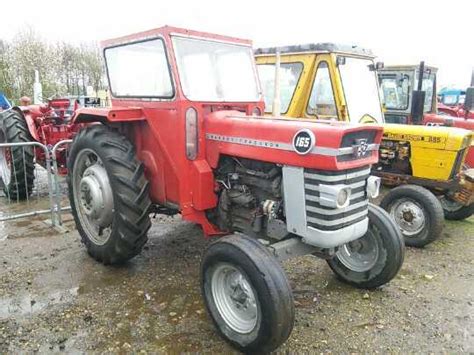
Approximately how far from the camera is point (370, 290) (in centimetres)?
360

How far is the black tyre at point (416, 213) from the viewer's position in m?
4.60

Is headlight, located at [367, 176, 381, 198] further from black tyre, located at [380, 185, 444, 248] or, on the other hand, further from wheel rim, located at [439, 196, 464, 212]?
wheel rim, located at [439, 196, 464, 212]

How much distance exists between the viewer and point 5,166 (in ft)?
21.5

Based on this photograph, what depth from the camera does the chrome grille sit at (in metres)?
2.75

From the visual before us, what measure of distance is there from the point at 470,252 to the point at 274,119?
9.71ft

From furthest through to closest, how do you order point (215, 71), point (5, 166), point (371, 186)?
1. point (5, 166)
2. point (215, 71)
3. point (371, 186)

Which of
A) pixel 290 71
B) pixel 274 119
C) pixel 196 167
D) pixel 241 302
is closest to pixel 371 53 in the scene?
pixel 290 71

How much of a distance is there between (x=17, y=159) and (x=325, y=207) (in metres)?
4.83

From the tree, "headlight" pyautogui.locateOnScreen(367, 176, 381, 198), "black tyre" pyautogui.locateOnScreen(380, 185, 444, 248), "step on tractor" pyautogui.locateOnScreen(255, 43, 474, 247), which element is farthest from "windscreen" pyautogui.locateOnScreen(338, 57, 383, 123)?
the tree

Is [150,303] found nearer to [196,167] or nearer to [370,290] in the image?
[196,167]

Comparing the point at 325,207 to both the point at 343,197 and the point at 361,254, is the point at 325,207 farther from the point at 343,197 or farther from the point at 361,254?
the point at 361,254

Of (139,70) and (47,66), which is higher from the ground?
(47,66)

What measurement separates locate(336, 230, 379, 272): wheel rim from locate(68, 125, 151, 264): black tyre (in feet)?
5.75

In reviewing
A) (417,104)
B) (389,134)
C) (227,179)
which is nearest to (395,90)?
(417,104)
